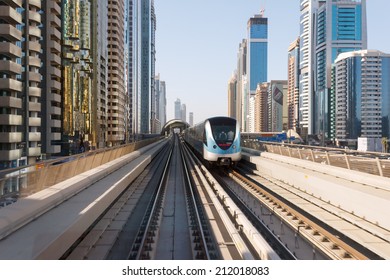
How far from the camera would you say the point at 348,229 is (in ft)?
33.9

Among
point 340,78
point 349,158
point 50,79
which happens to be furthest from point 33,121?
point 340,78

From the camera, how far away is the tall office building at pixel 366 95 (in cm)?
13000

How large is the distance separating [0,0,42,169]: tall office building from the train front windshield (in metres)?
27.2

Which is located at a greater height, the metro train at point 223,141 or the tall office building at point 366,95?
the tall office building at point 366,95

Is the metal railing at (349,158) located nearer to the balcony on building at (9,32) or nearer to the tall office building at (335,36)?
the balcony on building at (9,32)

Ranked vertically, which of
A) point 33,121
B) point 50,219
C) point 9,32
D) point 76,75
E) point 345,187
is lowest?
point 50,219

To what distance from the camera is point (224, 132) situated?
2378cm

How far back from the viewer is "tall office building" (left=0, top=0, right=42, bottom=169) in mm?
41906

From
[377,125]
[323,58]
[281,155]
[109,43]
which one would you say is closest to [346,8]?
[323,58]

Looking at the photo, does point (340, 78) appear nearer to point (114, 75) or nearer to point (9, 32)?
point (114, 75)

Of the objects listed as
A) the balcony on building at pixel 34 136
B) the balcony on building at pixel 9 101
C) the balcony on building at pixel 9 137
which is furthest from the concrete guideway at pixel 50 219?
the balcony on building at pixel 34 136

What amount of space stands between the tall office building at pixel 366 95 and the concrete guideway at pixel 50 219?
128770mm

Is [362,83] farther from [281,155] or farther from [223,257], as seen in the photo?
[223,257]

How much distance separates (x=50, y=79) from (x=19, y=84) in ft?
38.4
